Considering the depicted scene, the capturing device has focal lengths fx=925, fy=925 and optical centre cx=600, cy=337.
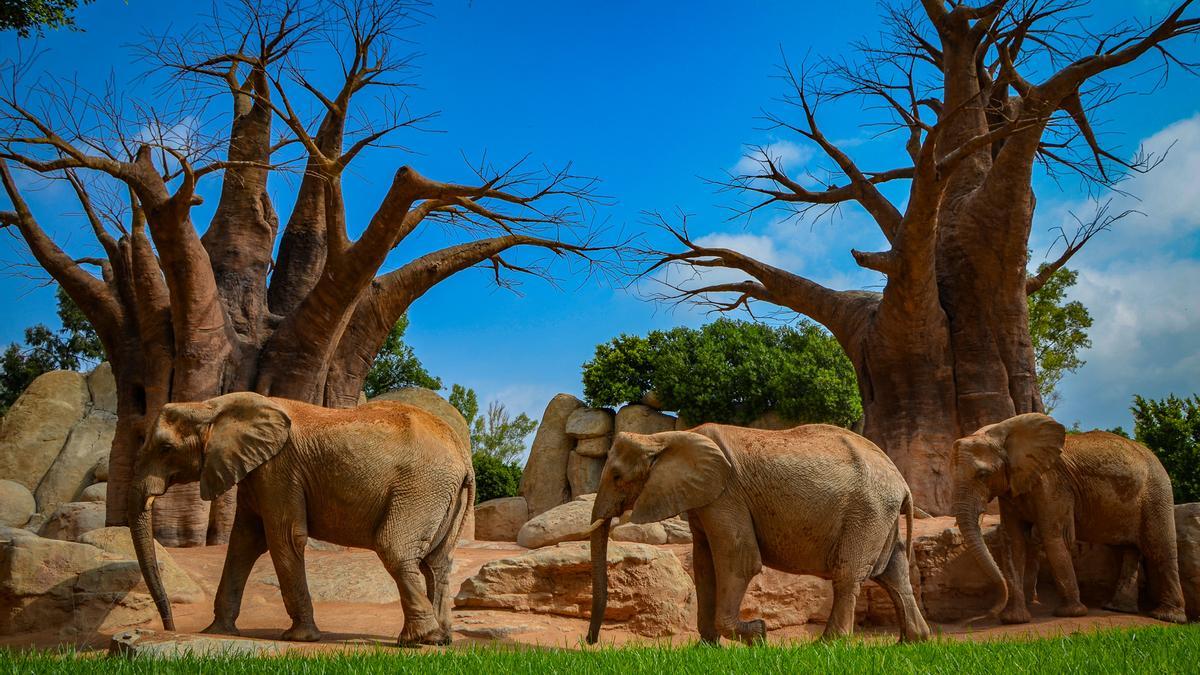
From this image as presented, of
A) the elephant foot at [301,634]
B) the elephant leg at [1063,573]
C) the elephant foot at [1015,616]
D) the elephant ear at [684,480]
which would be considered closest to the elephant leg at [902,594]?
the elephant ear at [684,480]

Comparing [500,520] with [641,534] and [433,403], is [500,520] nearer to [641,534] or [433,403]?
[433,403]

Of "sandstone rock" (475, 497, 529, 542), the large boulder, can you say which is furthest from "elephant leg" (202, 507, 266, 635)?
"sandstone rock" (475, 497, 529, 542)

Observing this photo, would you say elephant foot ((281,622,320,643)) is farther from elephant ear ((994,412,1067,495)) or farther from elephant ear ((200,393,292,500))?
elephant ear ((994,412,1067,495))

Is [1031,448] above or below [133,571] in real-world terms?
above

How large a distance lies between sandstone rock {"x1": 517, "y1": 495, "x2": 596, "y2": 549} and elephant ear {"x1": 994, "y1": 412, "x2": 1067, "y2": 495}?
6.75 metres

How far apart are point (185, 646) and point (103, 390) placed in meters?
25.2

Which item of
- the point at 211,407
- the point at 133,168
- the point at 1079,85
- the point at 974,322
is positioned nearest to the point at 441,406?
the point at 133,168

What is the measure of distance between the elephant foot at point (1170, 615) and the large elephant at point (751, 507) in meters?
4.36

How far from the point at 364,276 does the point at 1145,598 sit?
10.8 metres

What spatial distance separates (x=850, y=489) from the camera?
24.1 ft

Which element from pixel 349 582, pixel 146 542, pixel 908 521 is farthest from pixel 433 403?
pixel 908 521

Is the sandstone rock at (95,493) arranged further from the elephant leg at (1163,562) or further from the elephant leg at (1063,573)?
the elephant leg at (1163,562)

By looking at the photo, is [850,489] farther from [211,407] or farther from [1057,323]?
[1057,323]

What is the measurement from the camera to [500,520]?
2161 cm
